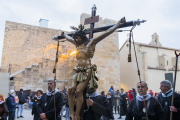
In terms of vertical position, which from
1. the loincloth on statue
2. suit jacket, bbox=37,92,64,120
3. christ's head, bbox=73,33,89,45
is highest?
christ's head, bbox=73,33,89,45

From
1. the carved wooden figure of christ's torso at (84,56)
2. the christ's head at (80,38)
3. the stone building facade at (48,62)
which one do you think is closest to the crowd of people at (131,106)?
the carved wooden figure of christ's torso at (84,56)

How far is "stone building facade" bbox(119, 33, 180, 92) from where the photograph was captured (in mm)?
17797

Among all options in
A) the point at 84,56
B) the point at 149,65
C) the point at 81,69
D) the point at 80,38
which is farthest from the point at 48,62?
the point at 149,65

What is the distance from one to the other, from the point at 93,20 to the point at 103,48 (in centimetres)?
1041

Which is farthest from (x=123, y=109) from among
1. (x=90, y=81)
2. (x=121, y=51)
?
(x=121, y=51)

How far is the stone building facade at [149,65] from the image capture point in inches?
Result: 701

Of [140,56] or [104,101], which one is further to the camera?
[140,56]

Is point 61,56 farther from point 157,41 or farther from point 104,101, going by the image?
point 157,41

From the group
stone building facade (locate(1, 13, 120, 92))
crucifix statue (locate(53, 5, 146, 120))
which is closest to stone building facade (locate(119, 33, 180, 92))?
stone building facade (locate(1, 13, 120, 92))

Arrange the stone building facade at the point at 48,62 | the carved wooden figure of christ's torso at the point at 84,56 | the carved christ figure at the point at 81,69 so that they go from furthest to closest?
1. the stone building facade at the point at 48,62
2. the carved wooden figure of christ's torso at the point at 84,56
3. the carved christ figure at the point at 81,69

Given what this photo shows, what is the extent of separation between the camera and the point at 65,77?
13500 mm

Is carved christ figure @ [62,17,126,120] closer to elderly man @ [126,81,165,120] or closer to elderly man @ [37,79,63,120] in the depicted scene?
elderly man @ [37,79,63,120]

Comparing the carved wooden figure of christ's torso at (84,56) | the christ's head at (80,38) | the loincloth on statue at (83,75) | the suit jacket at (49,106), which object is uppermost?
the christ's head at (80,38)

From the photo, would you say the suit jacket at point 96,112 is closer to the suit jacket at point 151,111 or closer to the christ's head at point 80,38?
the suit jacket at point 151,111
